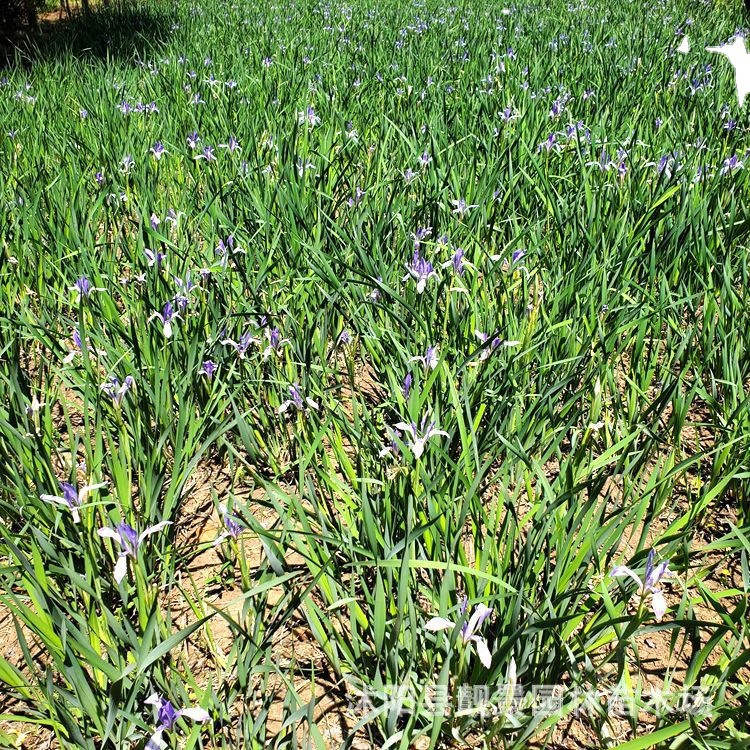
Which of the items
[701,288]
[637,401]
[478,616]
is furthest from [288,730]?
[701,288]

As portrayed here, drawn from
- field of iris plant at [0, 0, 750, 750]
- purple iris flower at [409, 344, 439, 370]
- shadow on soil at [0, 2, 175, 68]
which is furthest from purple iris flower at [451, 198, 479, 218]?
shadow on soil at [0, 2, 175, 68]

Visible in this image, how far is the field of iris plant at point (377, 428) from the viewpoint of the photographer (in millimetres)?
1212

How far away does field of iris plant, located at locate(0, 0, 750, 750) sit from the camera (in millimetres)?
1212

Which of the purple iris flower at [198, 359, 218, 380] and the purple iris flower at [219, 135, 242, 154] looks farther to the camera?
the purple iris flower at [219, 135, 242, 154]

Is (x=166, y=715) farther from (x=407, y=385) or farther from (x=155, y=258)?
(x=155, y=258)

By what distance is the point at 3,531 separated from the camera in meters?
1.37

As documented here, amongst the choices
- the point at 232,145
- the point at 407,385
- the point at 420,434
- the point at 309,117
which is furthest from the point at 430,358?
the point at 309,117

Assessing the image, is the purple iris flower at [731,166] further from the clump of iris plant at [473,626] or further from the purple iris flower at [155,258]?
the clump of iris plant at [473,626]

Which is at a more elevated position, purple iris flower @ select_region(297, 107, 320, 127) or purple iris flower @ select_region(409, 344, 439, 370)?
purple iris flower @ select_region(297, 107, 320, 127)

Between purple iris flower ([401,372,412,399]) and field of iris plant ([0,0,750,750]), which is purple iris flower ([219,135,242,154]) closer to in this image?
field of iris plant ([0,0,750,750])

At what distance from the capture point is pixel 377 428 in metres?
2.00

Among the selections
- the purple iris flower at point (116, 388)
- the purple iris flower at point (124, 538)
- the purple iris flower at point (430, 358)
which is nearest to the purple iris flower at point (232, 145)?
the purple iris flower at point (116, 388)

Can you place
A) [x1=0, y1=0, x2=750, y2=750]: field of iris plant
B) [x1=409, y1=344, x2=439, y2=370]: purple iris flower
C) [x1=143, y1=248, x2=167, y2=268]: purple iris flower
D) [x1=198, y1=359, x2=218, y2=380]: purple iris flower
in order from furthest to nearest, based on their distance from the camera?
[x1=143, y1=248, x2=167, y2=268]: purple iris flower → [x1=198, y1=359, x2=218, y2=380]: purple iris flower → [x1=409, y1=344, x2=439, y2=370]: purple iris flower → [x1=0, y1=0, x2=750, y2=750]: field of iris plant

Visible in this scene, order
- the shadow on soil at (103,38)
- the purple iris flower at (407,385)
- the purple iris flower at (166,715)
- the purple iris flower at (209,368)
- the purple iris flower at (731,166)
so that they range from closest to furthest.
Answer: the purple iris flower at (166,715) → the purple iris flower at (407,385) → the purple iris flower at (209,368) → the purple iris flower at (731,166) → the shadow on soil at (103,38)
